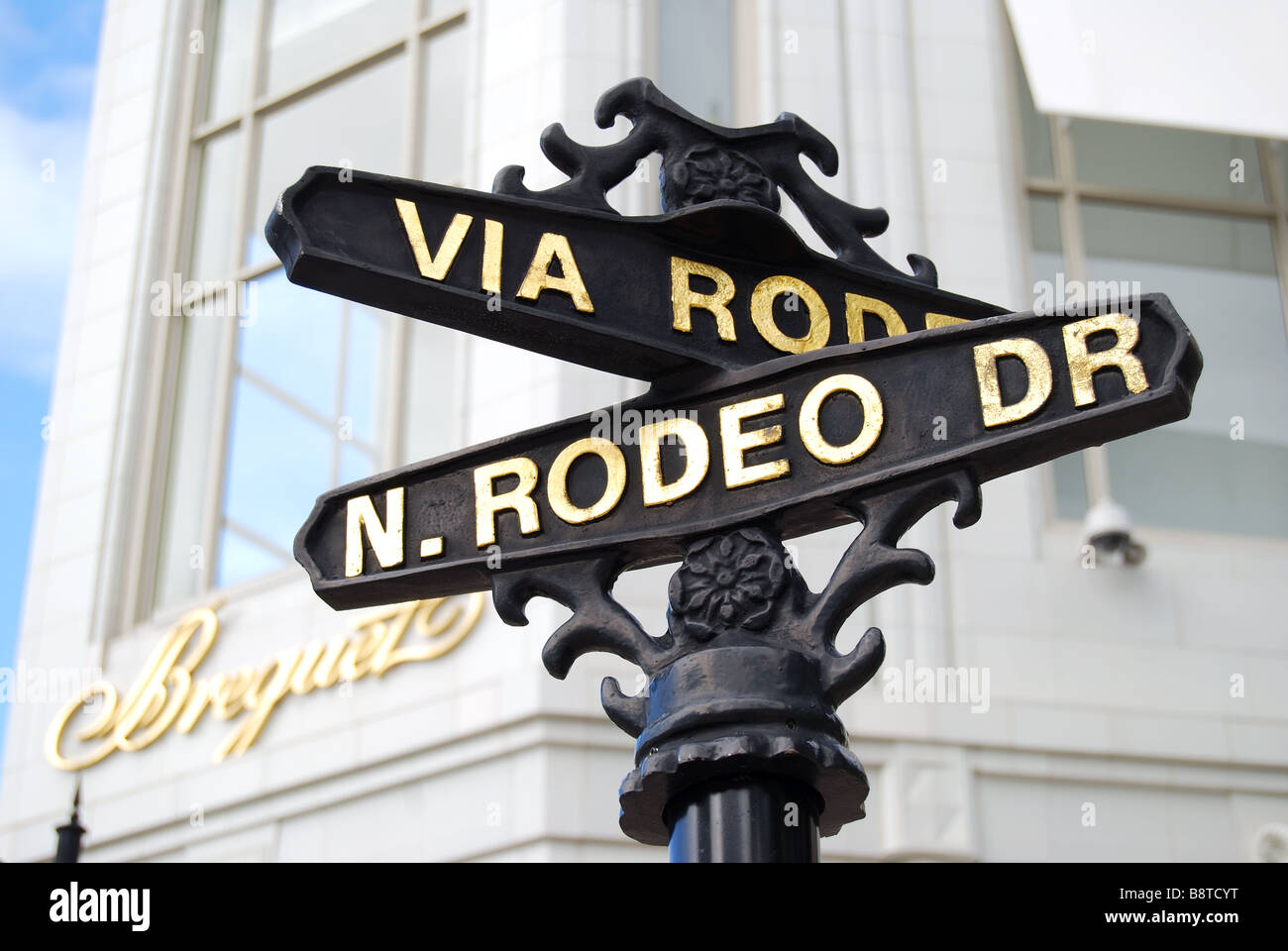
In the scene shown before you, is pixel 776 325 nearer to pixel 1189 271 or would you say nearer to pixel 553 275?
pixel 553 275

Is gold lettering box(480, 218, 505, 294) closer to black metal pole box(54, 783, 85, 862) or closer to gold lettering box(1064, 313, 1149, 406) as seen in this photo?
gold lettering box(1064, 313, 1149, 406)

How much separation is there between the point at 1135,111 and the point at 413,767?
5.71m

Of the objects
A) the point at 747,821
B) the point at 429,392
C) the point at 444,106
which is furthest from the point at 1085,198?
the point at 747,821

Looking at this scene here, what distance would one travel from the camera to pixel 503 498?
2.88 m

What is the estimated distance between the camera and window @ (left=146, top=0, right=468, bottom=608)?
1198 cm

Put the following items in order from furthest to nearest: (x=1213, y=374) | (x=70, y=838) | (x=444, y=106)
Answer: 1. (x=444, y=106)
2. (x=1213, y=374)
3. (x=70, y=838)

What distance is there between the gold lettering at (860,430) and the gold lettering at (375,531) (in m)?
0.69

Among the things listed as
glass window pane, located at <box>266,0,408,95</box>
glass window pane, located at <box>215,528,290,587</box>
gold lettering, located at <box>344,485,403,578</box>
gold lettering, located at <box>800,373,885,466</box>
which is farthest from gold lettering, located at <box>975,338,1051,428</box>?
glass window pane, located at <box>266,0,408,95</box>

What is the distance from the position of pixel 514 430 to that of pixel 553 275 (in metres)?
7.96

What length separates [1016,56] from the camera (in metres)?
12.5

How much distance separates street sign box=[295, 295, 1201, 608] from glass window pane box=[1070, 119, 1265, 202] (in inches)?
392
